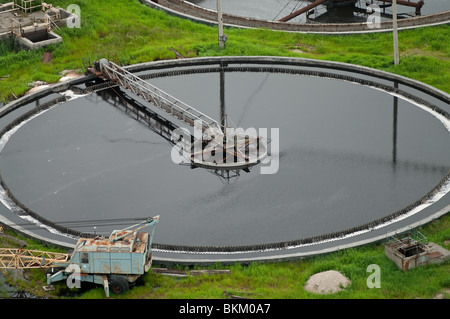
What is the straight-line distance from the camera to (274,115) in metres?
66.4

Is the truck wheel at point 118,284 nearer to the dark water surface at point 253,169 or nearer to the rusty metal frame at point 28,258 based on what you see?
the rusty metal frame at point 28,258

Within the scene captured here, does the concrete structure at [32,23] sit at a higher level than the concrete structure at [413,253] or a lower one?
higher

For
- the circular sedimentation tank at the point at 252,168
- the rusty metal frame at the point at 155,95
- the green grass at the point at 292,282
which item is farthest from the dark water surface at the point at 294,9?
the green grass at the point at 292,282

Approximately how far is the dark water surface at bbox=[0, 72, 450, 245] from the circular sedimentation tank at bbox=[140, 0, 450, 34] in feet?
40.4

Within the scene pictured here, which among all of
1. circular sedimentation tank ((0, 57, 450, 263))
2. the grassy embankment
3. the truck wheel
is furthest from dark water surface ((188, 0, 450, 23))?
the truck wheel

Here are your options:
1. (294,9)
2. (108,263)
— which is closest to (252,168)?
(108,263)

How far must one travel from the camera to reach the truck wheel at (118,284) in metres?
48.0

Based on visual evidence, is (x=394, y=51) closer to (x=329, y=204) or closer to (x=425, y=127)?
(x=425, y=127)

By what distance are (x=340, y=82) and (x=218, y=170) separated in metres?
15.3

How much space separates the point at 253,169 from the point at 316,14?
119ft

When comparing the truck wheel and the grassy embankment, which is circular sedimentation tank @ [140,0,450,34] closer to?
the grassy embankment

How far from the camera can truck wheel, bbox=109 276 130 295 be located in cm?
4797

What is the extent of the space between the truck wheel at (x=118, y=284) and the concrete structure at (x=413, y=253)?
43.5ft

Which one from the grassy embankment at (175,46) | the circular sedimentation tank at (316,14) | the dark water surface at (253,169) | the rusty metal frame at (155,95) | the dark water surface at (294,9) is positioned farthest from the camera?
the dark water surface at (294,9)
